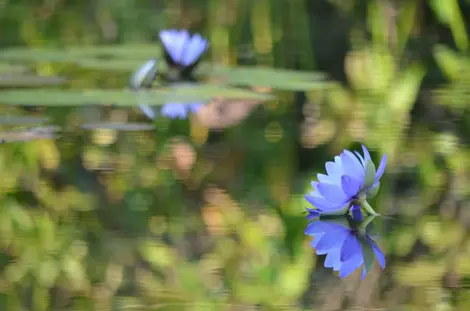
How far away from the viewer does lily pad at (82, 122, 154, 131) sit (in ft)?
3.71

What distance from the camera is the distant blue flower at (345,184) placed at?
69 centimetres

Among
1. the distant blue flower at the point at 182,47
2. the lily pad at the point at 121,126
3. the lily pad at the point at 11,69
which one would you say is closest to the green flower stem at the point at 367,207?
the lily pad at the point at 121,126

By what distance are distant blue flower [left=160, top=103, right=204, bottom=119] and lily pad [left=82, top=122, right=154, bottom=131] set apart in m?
0.08

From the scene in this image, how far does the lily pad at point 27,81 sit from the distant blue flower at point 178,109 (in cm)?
31

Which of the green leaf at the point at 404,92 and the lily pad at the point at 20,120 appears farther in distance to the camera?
the green leaf at the point at 404,92

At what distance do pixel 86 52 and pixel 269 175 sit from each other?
1053 millimetres

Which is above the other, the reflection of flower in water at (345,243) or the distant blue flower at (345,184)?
the distant blue flower at (345,184)

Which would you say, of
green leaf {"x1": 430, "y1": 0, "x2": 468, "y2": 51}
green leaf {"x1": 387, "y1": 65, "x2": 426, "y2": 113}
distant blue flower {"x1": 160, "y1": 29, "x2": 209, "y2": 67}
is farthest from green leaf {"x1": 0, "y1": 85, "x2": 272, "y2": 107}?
green leaf {"x1": 430, "y1": 0, "x2": 468, "y2": 51}

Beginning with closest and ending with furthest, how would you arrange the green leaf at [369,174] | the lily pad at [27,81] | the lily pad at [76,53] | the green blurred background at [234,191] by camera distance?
1. the green blurred background at [234,191]
2. the green leaf at [369,174]
3. the lily pad at [27,81]
4. the lily pad at [76,53]

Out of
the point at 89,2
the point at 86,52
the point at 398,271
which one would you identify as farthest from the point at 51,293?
the point at 89,2

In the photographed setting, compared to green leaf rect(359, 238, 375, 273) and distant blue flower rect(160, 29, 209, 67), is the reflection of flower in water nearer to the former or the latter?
green leaf rect(359, 238, 375, 273)

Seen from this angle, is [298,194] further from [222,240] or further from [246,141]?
[246,141]

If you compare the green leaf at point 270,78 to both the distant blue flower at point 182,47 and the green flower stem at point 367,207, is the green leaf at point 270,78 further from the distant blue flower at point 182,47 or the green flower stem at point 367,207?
the green flower stem at point 367,207

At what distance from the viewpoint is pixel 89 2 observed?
2.88m
